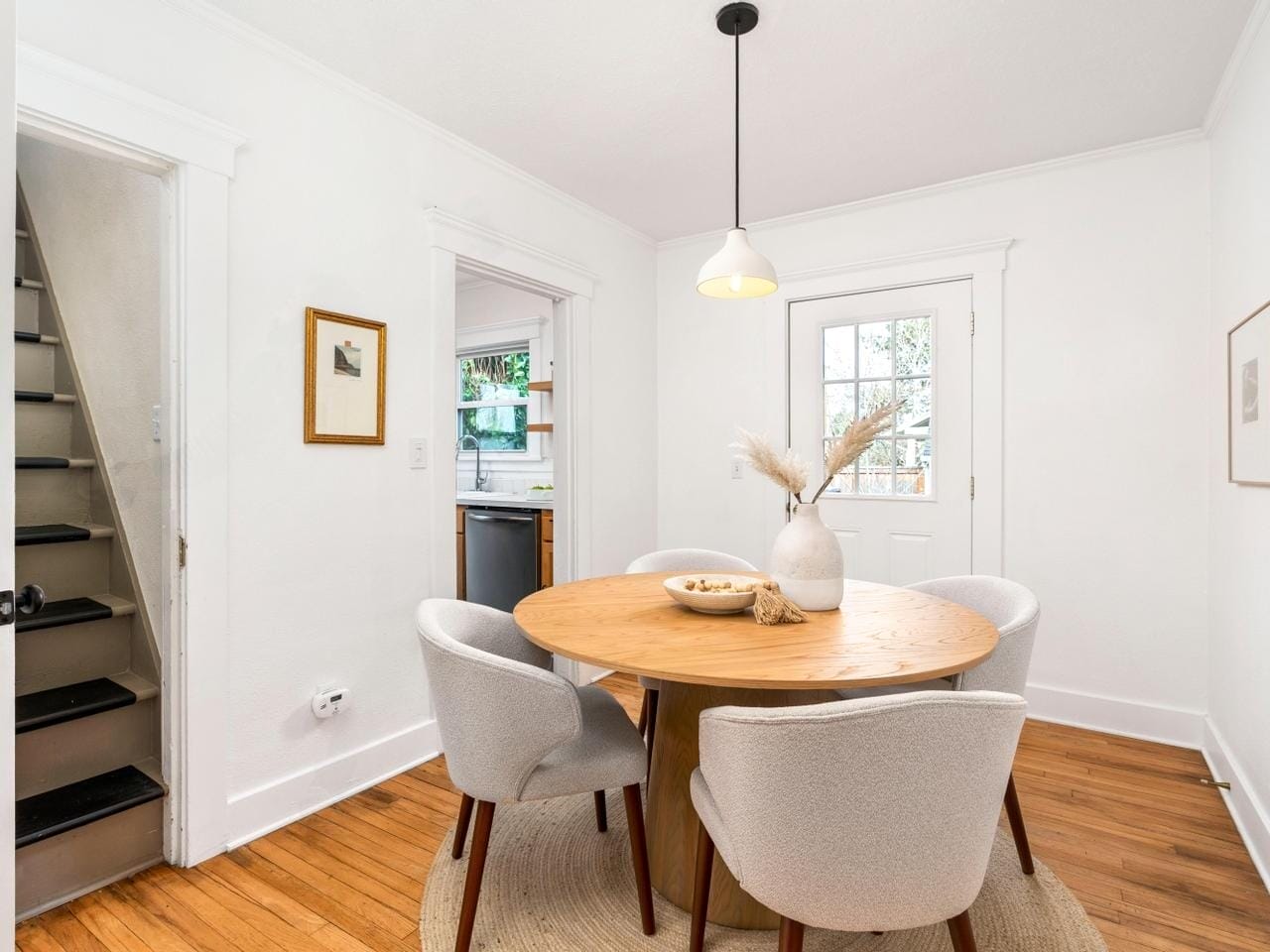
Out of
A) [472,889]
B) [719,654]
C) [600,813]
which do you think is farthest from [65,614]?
[719,654]

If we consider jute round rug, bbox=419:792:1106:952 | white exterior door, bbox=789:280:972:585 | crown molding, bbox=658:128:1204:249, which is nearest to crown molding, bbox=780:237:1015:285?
white exterior door, bbox=789:280:972:585

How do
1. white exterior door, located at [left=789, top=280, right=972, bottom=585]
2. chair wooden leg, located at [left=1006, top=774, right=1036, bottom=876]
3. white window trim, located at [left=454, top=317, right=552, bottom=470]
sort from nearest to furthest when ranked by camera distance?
chair wooden leg, located at [left=1006, top=774, right=1036, bottom=876], white exterior door, located at [left=789, top=280, right=972, bottom=585], white window trim, located at [left=454, top=317, right=552, bottom=470]

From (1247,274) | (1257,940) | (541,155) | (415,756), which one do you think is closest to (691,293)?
(541,155)

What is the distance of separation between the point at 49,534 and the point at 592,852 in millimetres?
1830

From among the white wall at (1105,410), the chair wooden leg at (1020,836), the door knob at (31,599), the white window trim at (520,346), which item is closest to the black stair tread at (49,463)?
the door knob at (31,599)

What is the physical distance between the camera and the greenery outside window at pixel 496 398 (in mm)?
5004

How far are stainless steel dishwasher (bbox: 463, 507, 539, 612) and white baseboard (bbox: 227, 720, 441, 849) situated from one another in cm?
154

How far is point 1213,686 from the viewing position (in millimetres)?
2633

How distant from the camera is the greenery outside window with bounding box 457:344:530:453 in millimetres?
5004

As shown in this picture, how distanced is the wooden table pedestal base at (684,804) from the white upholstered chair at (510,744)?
0.44ft

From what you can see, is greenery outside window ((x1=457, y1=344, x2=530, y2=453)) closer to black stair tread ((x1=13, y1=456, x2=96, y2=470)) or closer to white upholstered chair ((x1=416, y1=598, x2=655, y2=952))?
black stair tread ((x1=13, y1=456, x2=96, y2=470))

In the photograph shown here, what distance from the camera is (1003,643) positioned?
1.68m

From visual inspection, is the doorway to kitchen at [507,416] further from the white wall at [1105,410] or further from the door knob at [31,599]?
the white wall at [1105,410]

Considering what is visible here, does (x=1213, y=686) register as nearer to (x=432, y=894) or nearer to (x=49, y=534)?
(x=432, y=894)
